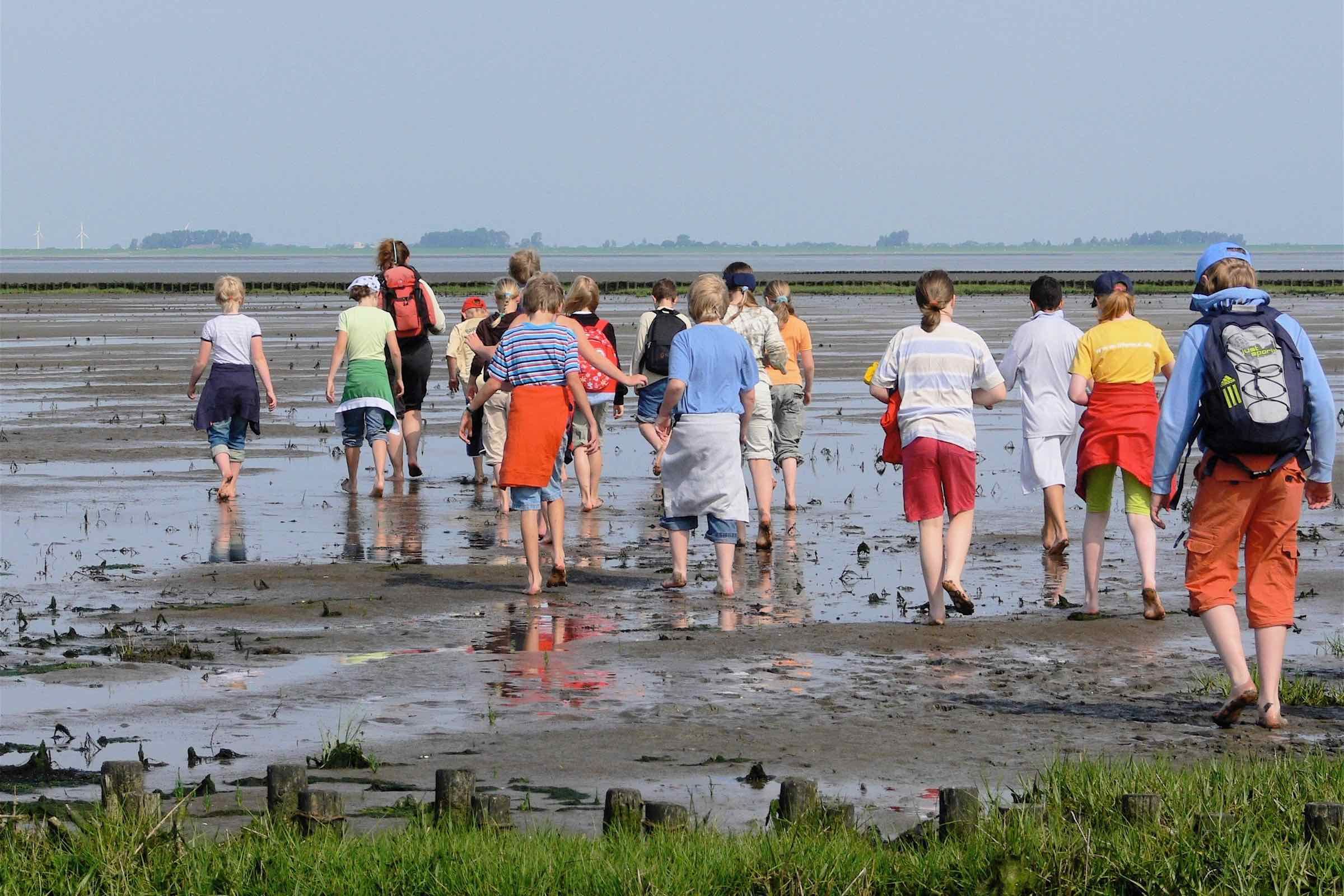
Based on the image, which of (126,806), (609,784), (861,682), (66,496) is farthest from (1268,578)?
(66,496)

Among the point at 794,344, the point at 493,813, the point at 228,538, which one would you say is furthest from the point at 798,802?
the point at 794,344

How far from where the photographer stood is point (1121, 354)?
10906mm

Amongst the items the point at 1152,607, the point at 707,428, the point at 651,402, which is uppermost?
the point at 707,428

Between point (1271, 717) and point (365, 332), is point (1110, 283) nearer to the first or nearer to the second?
point (1271, 717)

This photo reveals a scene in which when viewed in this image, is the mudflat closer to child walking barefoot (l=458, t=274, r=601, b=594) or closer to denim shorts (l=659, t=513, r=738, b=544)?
denim shorts (l=659, t=513, r=738, b=544)

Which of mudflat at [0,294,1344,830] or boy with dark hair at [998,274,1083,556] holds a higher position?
boy with dark hair at [998,274,1083,556]

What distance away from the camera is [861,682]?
866cm

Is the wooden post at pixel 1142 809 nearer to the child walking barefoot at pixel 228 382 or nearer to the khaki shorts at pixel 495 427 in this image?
the khaki shorts at pixel 495 427

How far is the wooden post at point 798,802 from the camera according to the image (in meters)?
5.68

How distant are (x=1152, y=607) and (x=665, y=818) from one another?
5.44 metres

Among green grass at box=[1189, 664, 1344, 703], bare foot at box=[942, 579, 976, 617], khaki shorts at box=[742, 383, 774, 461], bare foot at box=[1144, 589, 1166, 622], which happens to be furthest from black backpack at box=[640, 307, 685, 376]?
green grass at box=[1189, 664, 1344, 703]

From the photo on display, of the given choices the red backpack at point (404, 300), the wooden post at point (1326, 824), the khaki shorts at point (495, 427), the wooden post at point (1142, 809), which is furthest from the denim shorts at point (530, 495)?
the wooden post at point (1326, 824)

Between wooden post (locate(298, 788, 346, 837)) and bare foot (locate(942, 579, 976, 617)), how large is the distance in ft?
16.9

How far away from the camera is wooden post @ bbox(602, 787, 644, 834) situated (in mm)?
5762
